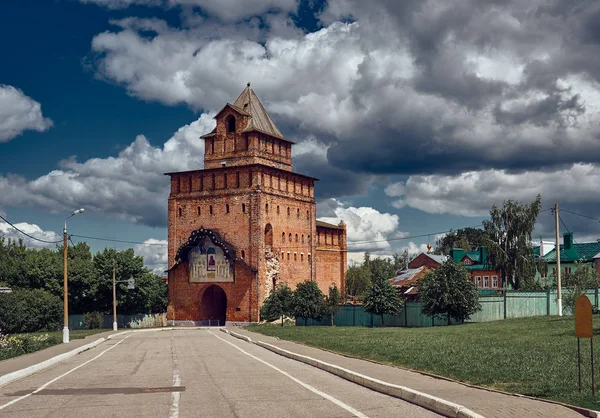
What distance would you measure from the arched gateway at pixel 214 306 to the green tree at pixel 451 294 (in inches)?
1077

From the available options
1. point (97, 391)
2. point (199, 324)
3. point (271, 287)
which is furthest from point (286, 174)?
point (97, 391)

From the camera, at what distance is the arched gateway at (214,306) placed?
66.6 m

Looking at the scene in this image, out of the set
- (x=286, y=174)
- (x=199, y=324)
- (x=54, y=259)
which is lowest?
(x=199, y=324)

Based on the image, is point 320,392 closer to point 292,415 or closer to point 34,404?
point 292,415

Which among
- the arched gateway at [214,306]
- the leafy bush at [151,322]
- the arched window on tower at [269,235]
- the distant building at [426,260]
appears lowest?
the leafy bush at [151,322]

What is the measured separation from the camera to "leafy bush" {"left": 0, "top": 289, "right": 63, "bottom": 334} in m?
53.5

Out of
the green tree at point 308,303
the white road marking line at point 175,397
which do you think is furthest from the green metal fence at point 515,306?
the white road marking line at point 175,397

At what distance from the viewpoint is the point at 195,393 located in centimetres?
1384

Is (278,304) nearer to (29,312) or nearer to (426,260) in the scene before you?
(29,312)

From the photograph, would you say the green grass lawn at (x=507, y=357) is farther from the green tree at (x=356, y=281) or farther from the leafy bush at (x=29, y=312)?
the green tree at (x=356, y=281)

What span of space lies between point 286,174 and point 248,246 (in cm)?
892

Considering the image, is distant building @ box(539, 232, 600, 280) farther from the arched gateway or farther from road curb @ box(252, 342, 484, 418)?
road curb @ box(252, 342, 484, 418)

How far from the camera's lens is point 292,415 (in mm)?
11008

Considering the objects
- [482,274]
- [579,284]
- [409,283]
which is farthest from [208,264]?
[579,284]
